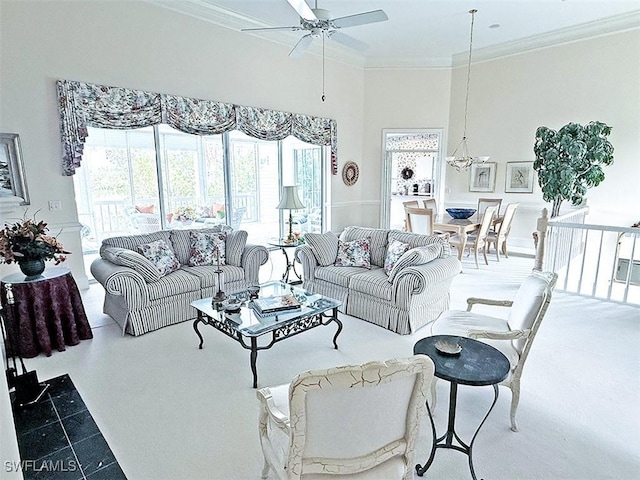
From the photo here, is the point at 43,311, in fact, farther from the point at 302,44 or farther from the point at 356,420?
the point at 302,44

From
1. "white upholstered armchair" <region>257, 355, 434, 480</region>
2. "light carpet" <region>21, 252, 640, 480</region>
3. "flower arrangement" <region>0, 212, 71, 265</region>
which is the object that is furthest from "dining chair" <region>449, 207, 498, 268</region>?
"flower arrangement" <region>0, 212, 71, 265</region>

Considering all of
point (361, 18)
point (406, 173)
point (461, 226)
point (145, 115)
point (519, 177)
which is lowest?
point (461, 226)

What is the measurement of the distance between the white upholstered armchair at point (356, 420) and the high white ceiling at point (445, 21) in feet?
17.3

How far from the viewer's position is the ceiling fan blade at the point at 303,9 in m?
3.16

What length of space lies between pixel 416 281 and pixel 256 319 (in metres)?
1.53

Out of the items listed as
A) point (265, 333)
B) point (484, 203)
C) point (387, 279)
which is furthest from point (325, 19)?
point (484, 203)

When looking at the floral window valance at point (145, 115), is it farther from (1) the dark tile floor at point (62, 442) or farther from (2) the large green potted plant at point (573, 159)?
(2) the large green potted plant at point (573, 159)

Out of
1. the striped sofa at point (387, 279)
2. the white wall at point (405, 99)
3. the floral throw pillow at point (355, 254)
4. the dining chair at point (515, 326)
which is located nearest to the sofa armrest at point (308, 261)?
the striped sofa at point (387, 279)

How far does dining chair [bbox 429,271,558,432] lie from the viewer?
7.36 feet

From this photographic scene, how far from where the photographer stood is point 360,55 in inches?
294

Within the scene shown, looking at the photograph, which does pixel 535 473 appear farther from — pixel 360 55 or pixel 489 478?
pixel 360 55

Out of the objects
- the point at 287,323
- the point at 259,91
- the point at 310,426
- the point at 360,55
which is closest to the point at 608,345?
the point at 287,323

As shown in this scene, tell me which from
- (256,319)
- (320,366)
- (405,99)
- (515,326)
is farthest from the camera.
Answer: (405,99)

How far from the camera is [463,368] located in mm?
1818
